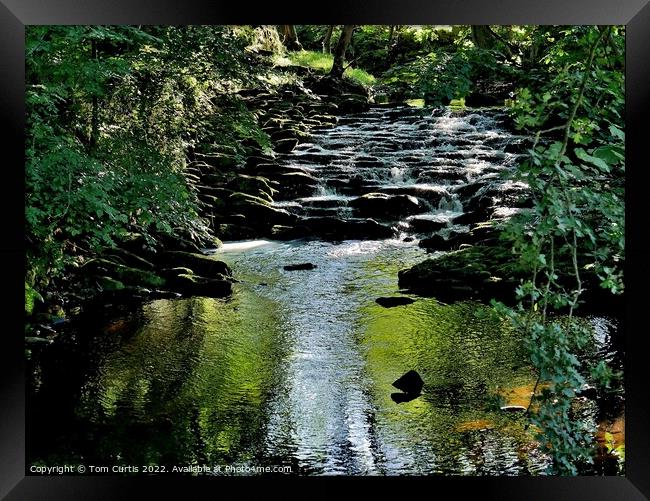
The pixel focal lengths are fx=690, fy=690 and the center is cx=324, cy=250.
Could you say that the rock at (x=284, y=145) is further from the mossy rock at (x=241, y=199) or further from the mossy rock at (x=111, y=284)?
the mossy rock at (x=111, y=284)

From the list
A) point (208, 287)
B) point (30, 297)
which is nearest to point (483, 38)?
point (208, 287)

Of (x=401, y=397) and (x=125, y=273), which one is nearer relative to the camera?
(x=401, y=397)

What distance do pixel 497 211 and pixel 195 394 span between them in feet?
5.83

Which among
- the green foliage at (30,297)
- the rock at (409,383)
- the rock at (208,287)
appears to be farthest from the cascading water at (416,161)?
the green foliage at (30,297)

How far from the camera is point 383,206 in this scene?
3.84 meters

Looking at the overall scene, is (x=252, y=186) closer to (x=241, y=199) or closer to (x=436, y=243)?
(x=241, y=199)

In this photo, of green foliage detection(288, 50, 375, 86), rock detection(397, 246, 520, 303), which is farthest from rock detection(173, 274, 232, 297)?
green foliage detection(288, 50, 375, 86)

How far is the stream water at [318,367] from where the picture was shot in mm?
3074

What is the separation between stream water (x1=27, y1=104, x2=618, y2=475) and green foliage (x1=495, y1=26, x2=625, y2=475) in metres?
0.33

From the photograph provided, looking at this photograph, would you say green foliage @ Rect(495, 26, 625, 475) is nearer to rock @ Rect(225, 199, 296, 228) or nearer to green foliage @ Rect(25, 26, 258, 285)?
rock @ Rect(225, 199, 296, 228)

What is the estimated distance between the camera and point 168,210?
3.74m

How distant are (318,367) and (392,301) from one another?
0.51 metres
